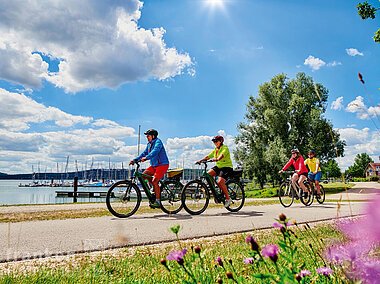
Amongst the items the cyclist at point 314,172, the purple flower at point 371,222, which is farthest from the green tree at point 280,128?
the purple flower at point 371,222

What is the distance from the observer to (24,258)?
4.40m

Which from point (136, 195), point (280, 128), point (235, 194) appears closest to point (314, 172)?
point (235, 194)

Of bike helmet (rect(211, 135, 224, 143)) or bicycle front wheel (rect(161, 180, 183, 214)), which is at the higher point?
bike helmet (rect(211, 135, 224, 143))

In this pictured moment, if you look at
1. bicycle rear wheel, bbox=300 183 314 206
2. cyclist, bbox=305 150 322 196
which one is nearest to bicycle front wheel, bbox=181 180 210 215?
bicycle rear wheel, bbox=300 183 314 206

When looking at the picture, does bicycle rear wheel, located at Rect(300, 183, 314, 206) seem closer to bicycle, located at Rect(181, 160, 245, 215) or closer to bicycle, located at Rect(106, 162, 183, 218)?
bicycle, located at Rect(181, 160, 245, 215)

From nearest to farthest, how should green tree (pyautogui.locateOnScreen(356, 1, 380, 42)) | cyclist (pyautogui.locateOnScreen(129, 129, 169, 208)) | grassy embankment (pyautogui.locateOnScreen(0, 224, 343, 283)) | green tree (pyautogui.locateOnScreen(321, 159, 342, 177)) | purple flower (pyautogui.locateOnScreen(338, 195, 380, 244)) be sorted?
purple flower (pyautogui.locateOnScreen(338, 195, 380, 244)), grassy embankment (pyautogui.locateOnScreen(0, 224, 343, 283)), green tree (pyautogui.locateOnScreen(321, 159, 342, 177)), cyclist (pyautogui.locateOnScreen(129, 129, 169, 208)), green tree (pyautogui.locateOnScreen(356, 1, 380, 42))

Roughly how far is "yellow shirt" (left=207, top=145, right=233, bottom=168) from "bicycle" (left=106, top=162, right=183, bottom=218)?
1.06 metres

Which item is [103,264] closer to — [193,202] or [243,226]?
[243,226]

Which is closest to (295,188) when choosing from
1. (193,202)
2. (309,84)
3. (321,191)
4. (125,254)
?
(321,191)

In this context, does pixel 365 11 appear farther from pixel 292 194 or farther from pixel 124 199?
pixel 124 199

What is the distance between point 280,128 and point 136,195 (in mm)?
32765

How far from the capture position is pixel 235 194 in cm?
1022

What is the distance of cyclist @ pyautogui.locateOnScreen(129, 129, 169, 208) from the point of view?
9156 millimetres

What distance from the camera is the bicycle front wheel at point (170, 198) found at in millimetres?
9417
